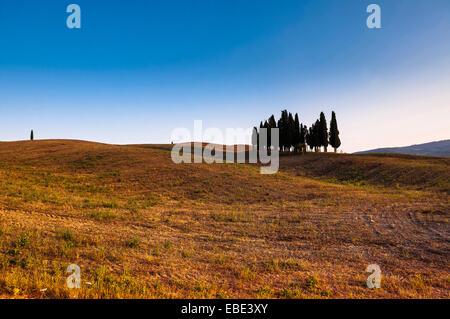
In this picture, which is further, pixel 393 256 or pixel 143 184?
pixel 143 184

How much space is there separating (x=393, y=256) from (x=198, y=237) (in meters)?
8.18

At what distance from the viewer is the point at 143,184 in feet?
82.1

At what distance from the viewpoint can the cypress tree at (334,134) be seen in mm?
60925

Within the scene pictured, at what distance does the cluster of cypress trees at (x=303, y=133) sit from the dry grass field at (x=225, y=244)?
137 feet

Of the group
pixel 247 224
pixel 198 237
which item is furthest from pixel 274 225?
pixel 198 237

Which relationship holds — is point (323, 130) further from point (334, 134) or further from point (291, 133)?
point (291, 133)

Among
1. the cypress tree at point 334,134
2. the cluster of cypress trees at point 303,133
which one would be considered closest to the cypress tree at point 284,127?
the cluster of cypress trees at point 303,133

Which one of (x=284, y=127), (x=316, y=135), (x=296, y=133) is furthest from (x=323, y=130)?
(x=284, y=127)

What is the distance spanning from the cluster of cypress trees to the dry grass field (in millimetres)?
41870

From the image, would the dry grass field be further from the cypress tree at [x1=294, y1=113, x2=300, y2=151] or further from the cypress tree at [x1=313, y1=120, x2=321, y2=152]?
the cypress tree at [x1=294, y1=113, x2=300, y2=151]

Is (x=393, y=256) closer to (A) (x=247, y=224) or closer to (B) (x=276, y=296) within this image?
(B) (x=276, y=296)

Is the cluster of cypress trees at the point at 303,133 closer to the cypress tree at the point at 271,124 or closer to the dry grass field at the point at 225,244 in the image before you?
the cypress tree at the point at 271,124

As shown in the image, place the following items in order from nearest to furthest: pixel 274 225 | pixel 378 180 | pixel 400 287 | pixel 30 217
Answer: pixel 400 287, pixel 30 217, pixel 274 225, pixel 378 180

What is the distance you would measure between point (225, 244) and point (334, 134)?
203 ft
